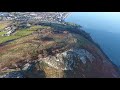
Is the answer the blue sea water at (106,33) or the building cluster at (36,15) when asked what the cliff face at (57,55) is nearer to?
the blue sea water at (106,33)

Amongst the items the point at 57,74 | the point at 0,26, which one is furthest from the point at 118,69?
the point at 0,26

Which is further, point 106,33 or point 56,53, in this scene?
point 56,53

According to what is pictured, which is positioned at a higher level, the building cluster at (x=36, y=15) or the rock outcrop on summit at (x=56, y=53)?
the building cluster at (x=36, y=15)

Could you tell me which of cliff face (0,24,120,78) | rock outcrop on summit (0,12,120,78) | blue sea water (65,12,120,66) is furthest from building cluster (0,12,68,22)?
cliff face (0,24,120,78)

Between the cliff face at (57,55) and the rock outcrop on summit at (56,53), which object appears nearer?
the cliff face at (57,55)

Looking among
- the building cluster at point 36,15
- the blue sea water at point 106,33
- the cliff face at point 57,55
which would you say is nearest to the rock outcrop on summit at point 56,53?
the cliff face at point 57,55

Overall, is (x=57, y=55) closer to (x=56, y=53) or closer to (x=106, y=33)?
(x=56, y=53)

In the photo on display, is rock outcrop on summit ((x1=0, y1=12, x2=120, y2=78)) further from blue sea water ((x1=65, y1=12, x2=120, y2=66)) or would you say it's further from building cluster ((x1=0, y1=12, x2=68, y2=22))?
building cluster ((x1=0, y1=12, x2=68, y2=22))

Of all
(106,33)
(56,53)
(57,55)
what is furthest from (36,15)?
(56,53)
